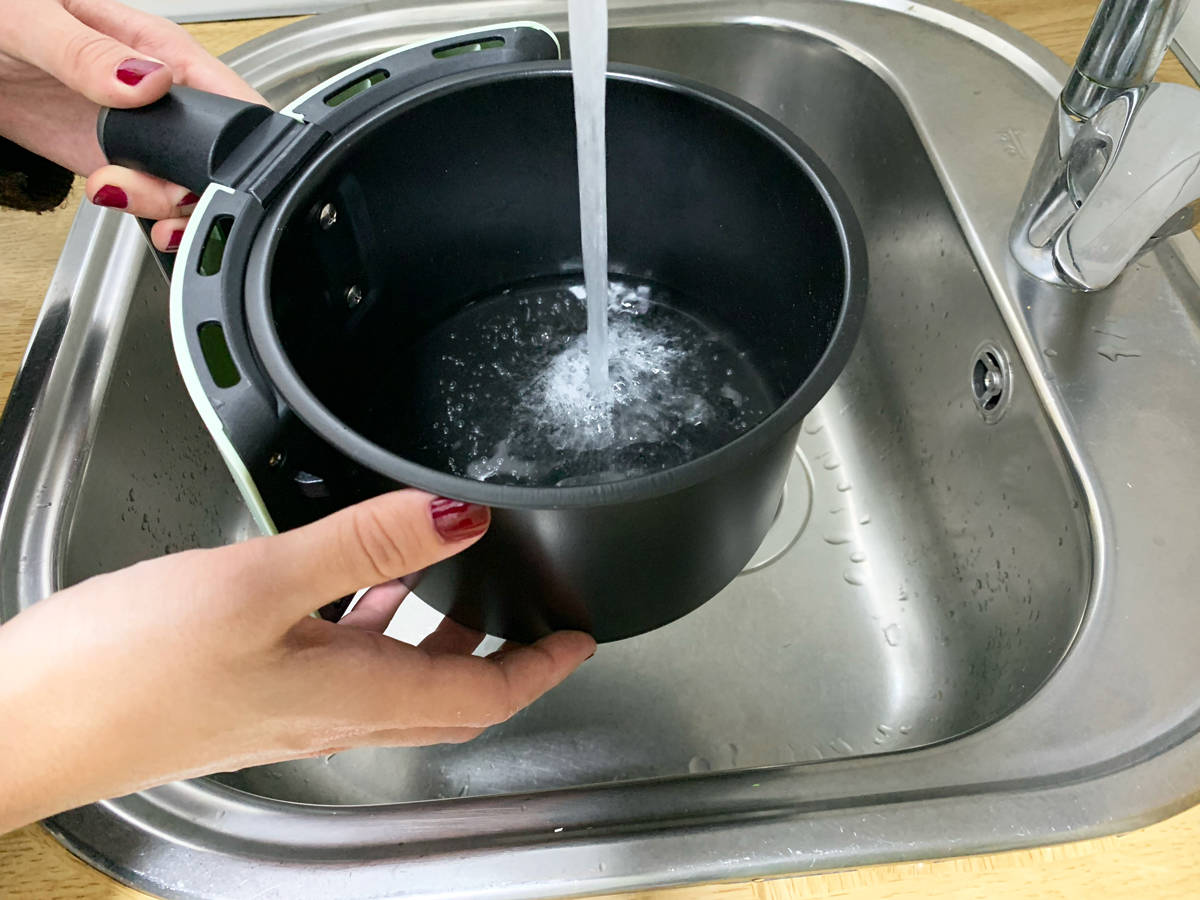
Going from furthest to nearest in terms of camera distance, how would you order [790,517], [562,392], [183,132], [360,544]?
[790,517] → [562,392] → [183,132] → [360,544]

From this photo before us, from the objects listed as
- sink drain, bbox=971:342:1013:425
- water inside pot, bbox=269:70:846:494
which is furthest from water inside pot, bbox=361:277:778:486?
sink drain, bbox=971:342:1013:425

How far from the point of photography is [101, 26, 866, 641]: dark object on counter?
38 cm

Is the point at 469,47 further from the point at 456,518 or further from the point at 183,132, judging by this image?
the point at 456,518

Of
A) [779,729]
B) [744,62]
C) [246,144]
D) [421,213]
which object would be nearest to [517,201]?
[421,213]

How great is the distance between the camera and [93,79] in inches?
20.0

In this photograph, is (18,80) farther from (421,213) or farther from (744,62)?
(744,62)

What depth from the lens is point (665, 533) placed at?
40 cm

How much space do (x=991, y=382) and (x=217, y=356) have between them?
1.62 ft

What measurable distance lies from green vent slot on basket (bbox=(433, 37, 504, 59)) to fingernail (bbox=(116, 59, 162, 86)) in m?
0.16

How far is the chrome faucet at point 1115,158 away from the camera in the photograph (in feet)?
1.69

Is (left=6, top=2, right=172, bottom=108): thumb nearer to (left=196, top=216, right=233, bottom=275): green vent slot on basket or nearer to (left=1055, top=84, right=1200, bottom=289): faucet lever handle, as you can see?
(left=196, top=216, right=233, bottom=275): green vent slot on basket

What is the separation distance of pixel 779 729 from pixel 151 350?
21.0 inches

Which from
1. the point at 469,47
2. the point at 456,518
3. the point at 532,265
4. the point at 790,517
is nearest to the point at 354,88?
the point at 469,47

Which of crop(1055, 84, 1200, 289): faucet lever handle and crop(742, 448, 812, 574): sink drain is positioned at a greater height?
crop(1055, 84, 1200, 289): faucet lever handle
